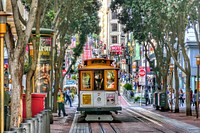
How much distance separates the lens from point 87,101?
107 feet

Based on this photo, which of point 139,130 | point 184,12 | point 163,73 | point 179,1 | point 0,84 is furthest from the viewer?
point 163,73

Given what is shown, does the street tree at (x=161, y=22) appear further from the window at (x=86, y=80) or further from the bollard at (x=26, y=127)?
the bollard at (x=26, y=127)

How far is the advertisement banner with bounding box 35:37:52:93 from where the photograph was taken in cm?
2794

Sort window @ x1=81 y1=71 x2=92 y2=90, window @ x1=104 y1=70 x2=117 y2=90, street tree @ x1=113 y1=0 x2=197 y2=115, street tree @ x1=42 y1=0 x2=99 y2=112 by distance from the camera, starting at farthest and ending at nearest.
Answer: street tree @ x1=42 y1=0 x2=99 y2=112, street tree @ x1=113 y1=0 x2=197 y2=115, window @ x1=81 y1=71 x2=92 y2=90, window @ x1=104 y1=70 x2=117 y2=90

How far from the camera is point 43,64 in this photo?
28.3m

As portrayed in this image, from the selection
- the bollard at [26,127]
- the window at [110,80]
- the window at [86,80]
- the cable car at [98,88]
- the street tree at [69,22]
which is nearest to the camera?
the bollard at [26,127]

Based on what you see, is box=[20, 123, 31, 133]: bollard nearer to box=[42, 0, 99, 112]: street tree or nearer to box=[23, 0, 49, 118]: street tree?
box=[23, 0, 49, 118]: street tree

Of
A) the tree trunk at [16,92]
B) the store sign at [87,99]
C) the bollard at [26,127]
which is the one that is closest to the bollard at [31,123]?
the bollard at [26,127]

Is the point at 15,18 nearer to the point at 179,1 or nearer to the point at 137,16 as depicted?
the point at 179,1

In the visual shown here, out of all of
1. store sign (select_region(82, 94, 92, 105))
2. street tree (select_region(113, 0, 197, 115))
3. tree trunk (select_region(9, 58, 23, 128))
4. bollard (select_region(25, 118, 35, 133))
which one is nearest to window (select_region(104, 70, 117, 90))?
store sign (select_region(82, 94, 92, 105))

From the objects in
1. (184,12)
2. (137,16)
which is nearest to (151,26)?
(137,16)

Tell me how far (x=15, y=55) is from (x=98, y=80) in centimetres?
1541

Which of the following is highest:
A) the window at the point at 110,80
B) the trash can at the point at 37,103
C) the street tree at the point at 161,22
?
the street tree at the point at 161,22

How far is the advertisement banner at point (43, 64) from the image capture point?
2794 cm
